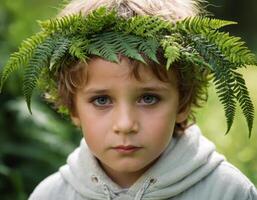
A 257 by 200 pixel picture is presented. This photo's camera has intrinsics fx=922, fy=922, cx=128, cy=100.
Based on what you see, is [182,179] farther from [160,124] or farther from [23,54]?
[23,54]

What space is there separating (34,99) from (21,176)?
2.77ft

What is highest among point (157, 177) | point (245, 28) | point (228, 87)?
point (245, 28)

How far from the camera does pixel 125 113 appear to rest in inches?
182

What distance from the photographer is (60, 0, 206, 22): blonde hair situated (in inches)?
190

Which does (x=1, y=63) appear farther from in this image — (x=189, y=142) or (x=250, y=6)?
(x=250, y=6)

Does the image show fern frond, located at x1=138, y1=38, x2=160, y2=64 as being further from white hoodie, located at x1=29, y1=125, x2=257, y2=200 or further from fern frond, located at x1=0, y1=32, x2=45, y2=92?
white hoodie, located at x1=29, y1=125, x2=257, y2=200

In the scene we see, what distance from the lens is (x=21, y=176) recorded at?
25.2ft

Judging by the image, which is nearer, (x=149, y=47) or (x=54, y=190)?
(x=149, y=47)

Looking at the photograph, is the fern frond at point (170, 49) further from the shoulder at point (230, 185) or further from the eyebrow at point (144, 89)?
the shoulder at point (230, 185)

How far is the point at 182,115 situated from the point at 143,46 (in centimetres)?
66

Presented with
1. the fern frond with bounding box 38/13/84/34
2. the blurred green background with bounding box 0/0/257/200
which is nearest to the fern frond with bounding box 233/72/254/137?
the fern frond with bounding box 38/13/84/34

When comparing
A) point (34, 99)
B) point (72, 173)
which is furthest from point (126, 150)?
point (34, 99)

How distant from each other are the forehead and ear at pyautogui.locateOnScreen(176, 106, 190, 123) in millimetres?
425

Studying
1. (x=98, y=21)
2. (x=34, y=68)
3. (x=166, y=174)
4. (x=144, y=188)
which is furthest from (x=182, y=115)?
(x=34, y=68)
